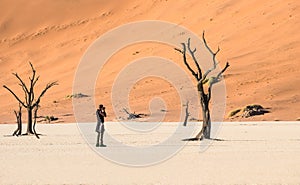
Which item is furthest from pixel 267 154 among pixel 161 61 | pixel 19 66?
pixel 19 66

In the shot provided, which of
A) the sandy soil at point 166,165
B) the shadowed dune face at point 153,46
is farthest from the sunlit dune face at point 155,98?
the sandy soil at point 166,165

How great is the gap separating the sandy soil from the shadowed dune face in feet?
63.0

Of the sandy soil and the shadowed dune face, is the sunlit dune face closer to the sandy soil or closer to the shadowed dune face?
the shadowed dune face

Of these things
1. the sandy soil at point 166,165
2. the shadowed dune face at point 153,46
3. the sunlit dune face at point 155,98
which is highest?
the shadowed dune face at point 153,46

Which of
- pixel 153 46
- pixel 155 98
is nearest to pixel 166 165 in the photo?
pixel 155 98

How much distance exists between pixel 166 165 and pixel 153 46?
5273cm

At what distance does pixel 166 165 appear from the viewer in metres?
16.9

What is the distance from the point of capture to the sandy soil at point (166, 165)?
1391cm

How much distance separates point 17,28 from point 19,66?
14.3 meters

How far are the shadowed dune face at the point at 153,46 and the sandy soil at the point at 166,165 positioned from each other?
19208 mm

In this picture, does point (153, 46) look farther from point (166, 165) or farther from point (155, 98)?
point (166, 165)

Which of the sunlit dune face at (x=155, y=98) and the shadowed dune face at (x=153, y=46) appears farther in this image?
the shadowed dune face at (x=153, y=46)

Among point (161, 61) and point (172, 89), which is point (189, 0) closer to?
point (161, 61)

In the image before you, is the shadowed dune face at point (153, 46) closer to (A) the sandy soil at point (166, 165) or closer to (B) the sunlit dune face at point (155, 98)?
(B) the sunlit dune face at point (155, 98)
